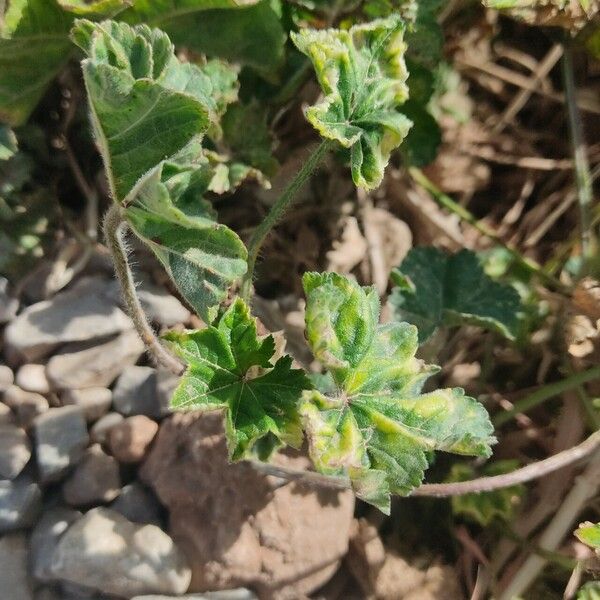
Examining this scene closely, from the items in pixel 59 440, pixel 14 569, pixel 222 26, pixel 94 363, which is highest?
pixel 222 26

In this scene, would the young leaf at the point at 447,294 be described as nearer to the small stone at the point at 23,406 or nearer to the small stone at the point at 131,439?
the small stone at the point at 131,439

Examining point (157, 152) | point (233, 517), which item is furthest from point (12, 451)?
point (157, 152)

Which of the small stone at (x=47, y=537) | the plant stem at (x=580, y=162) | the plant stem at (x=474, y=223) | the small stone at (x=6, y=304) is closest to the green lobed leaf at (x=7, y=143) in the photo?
the small stone at (x=6, y=304)

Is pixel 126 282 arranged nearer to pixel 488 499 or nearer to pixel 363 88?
pixel 363 88

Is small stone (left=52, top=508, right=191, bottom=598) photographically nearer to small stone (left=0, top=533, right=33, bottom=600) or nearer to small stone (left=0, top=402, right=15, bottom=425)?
small stone (left=0, top=533, right=33, bottom=600)

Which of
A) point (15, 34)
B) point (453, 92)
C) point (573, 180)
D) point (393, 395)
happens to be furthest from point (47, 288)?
point (573, 180)

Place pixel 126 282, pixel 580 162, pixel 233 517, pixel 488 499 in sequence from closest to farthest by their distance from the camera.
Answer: pixel 126 282 < pixel 233 517 < pixel 488 499 < pixel 580 162

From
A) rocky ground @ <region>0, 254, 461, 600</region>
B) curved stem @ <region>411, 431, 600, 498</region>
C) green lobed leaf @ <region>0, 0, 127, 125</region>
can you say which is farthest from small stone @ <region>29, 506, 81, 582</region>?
green lobed leaf @ <region>0, 0, 127, 125</region>
